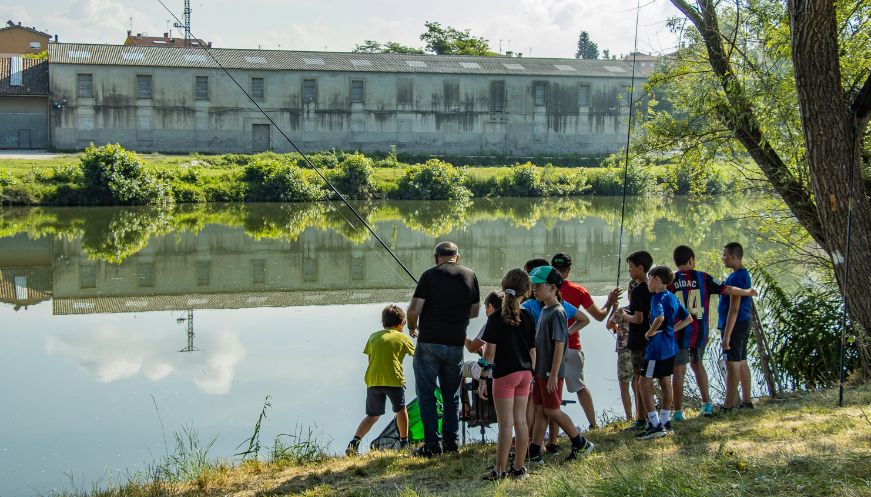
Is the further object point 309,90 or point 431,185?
point 309,90

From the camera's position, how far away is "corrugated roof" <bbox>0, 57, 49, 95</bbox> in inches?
1944

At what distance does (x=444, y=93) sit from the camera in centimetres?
5347

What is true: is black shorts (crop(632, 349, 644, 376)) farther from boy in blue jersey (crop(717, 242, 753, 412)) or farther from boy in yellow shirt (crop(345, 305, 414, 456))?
boy in yellow shirt (crop(345, 305, 414, 456))

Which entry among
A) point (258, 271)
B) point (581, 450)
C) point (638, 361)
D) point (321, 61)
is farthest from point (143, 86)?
point (581, 450)

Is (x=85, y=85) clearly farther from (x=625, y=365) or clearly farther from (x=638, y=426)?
(x=638, y=426)

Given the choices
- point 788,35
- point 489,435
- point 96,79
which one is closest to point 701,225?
point 788,35

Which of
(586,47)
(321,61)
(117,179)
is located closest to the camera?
(117,179)

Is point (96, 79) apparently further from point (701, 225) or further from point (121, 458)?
point (121, 458)

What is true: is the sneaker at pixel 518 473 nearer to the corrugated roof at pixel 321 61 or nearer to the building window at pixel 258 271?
the building window at pixel 258 271

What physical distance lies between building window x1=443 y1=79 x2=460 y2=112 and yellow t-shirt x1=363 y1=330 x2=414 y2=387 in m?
46.3

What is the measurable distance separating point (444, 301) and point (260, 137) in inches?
1769

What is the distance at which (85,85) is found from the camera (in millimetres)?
49031

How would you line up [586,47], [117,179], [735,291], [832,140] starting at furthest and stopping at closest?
1. [586,47]
2. [117,179]
3. [832,140]
4. [735,291]

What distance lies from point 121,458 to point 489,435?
3354 millimetres
